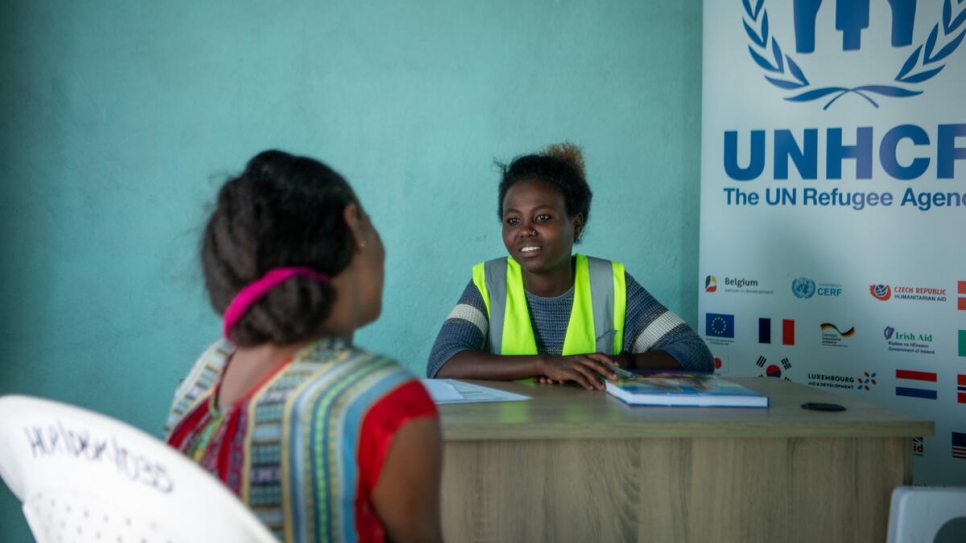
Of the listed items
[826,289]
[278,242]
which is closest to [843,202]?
[826,289]

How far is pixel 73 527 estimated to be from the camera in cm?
83

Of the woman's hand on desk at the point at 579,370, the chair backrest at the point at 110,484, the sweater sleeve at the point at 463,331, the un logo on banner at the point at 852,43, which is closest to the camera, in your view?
the chair backrest at the point at 110,484

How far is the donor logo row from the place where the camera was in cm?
293

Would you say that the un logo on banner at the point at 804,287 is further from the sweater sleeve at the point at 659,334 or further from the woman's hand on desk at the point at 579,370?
the woman's hand on desk at the point at 579,370

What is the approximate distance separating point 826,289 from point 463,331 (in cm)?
149

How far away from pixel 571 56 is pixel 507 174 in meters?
0.83

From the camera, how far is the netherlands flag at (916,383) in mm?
2969

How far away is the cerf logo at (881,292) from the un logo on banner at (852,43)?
0.68 m

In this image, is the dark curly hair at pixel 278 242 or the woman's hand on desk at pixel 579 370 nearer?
the dark curly hair at pixel 278 242

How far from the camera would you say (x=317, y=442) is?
96 cm

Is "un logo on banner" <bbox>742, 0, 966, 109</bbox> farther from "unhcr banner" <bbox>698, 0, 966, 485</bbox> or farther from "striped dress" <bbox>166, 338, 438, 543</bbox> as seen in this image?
"striped dress" <bbox>166, 338, 438, 543</bbox>

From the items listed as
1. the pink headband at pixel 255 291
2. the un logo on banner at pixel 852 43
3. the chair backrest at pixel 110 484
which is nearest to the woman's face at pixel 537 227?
the un logo on banner at pixel 852 43

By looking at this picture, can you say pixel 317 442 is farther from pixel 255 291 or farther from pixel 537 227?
pixel 537 227

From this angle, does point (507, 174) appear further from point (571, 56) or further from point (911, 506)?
point (911, 506)
